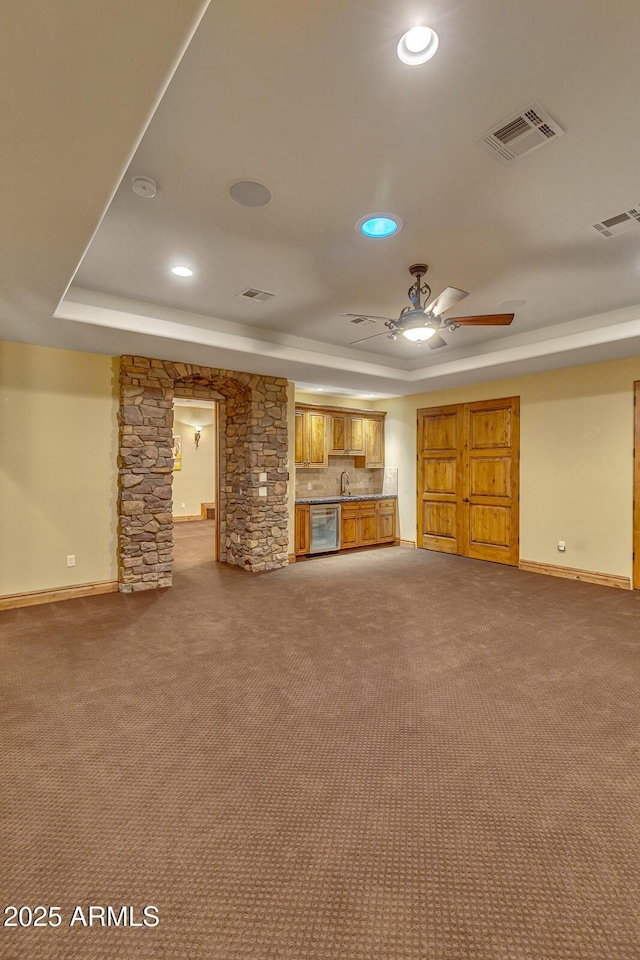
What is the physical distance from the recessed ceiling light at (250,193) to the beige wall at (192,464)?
8596 mm

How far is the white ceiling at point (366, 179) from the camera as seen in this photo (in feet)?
5.27

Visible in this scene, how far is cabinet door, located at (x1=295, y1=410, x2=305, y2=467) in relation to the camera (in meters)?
7.17

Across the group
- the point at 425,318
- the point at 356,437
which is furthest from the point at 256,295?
the point at 356,437

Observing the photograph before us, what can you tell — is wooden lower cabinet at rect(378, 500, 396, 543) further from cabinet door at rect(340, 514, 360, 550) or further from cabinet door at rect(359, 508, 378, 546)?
cabinet door at rect(340, 514, 360, 550)

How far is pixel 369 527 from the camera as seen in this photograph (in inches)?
306

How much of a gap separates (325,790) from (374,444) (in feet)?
22.2

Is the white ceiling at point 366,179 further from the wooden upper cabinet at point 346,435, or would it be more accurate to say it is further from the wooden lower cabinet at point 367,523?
the wooden lower cabinet at point 367,523

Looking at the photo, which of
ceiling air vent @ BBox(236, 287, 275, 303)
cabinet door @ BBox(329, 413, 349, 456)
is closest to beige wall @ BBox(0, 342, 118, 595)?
ceiling air vent @ BBox(236, 287, 275, 303)

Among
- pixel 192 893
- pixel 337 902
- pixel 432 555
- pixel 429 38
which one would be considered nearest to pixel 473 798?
pixel 337 902

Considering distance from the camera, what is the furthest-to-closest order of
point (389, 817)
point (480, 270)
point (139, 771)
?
point (480, 270) → point (139, 771) → point (389, 817)

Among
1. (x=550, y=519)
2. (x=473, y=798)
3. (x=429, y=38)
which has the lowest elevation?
(x=473, y=798)

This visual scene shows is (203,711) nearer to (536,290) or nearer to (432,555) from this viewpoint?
(536,290)

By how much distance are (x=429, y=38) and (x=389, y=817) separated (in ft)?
9.83

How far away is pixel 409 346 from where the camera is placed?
218 inches
